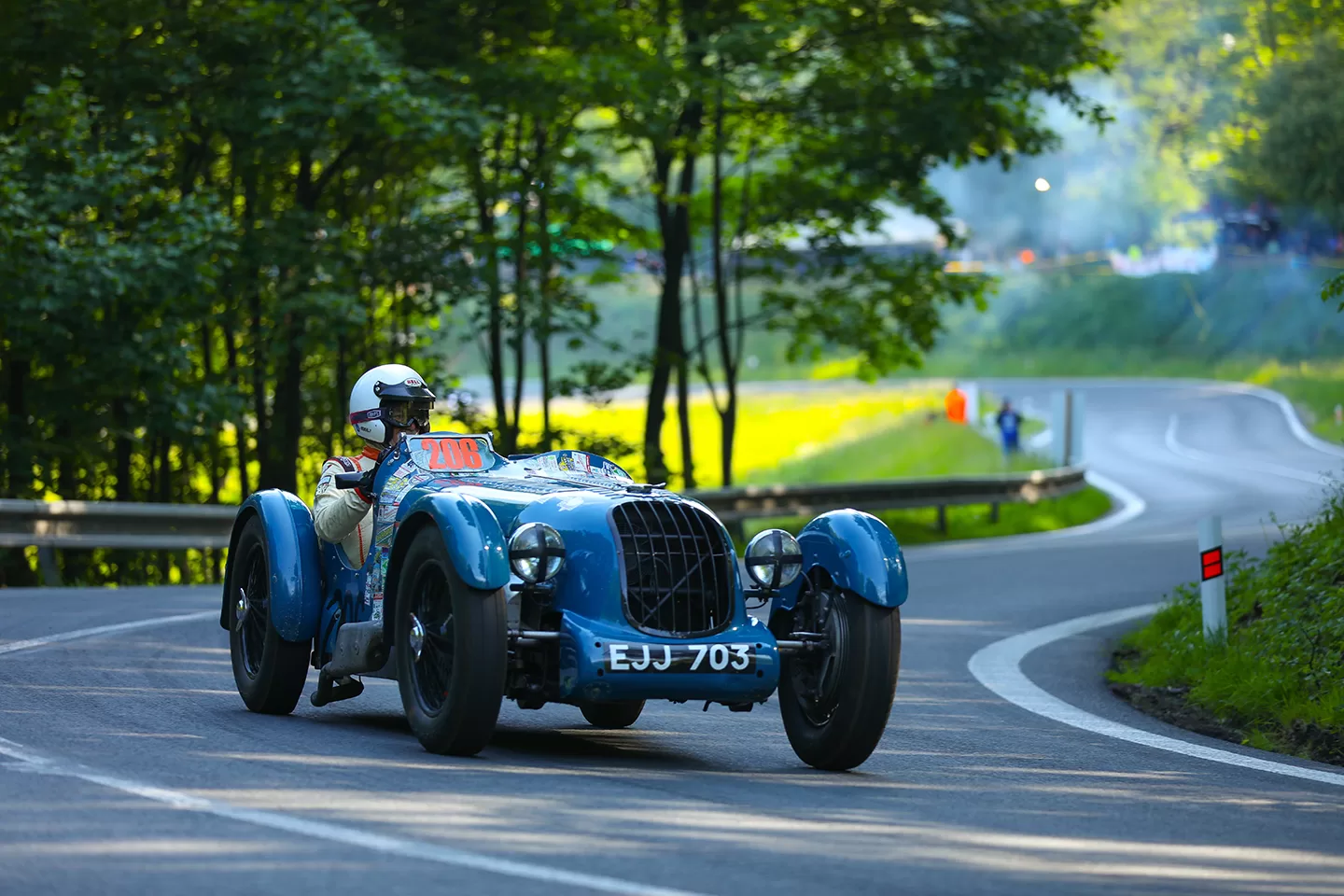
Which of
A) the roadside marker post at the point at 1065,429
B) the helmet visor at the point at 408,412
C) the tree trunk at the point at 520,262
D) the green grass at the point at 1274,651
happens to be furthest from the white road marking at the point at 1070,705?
the roadside marker post at the point at 1065,429

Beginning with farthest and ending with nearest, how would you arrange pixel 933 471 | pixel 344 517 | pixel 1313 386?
pixel 1313 386 → pixel 933 471 → pixel 344 517

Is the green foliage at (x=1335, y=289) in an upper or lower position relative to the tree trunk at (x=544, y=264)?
lower

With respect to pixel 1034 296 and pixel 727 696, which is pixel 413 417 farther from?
pixel 1034 296

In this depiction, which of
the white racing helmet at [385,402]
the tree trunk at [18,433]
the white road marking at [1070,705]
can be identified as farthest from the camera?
the tree trunk at [18,433]

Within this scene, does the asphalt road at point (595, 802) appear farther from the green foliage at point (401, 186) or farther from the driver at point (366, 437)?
the green foliage at point (401, 186)

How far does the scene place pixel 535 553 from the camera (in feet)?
25.1

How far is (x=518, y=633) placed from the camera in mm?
Answer: 7613

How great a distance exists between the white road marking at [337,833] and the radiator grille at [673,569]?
6.61 ft

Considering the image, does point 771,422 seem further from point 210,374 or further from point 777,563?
point 777,563

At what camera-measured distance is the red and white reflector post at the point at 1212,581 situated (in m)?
11.9

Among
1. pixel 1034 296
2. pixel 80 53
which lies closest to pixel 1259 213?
pixel 1034 296

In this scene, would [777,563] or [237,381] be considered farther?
[237,381]

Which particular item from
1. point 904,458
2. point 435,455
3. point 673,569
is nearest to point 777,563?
point 673,569

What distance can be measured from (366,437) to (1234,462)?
3970 cm
